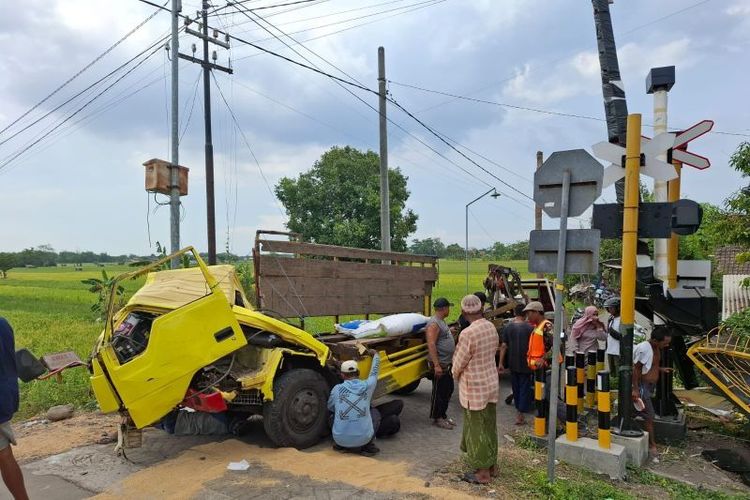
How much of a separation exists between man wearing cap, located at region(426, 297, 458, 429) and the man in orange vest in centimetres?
102

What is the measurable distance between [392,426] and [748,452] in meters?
4.30

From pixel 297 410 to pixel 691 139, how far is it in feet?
18.5

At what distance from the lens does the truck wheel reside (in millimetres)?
5449

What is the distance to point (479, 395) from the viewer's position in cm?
481

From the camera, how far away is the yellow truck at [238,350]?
4.91m

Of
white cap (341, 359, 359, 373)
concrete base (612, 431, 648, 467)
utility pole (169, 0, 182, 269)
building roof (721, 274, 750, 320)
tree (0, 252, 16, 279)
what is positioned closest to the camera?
concrete base (612, 431, 648, 467)

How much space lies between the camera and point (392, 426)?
620 cm

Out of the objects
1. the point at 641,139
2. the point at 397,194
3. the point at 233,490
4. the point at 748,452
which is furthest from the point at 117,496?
the point at 397,194

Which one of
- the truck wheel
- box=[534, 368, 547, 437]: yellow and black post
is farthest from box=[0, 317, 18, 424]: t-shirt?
box=[534, 368, 547, 437]: yellow and black post

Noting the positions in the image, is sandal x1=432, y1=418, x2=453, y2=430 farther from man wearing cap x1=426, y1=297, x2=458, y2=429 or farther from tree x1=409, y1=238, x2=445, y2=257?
tree x1=409, y1=238, x2=445, y2=257

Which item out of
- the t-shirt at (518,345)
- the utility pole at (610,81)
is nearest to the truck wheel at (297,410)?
the t-shirt at (518,345)

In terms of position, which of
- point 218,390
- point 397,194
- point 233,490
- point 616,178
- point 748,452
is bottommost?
point 748,452

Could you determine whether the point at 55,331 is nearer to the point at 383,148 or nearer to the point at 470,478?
the point at 383,148

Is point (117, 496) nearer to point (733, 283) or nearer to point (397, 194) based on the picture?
point (733, 283)
